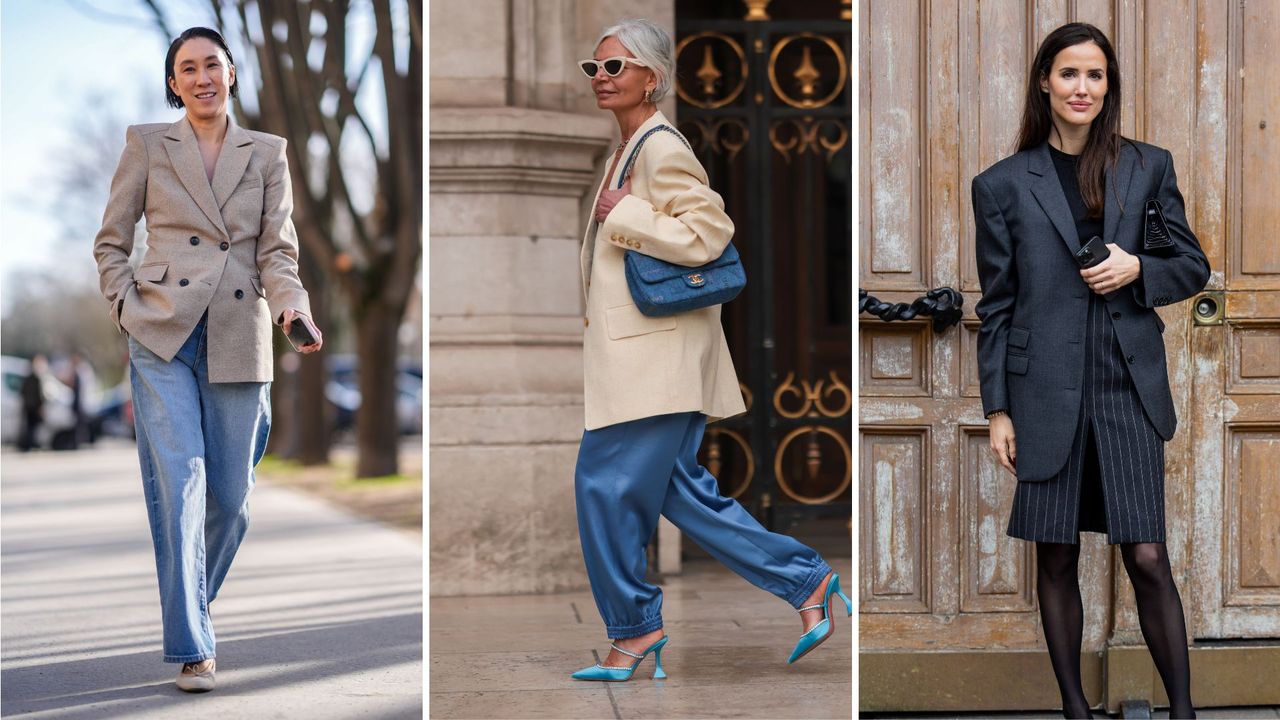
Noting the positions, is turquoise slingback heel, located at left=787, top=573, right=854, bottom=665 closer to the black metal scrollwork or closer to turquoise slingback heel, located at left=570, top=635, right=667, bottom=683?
turquoise slingback heel, located at left=570, top=635, right=667, bottom=683

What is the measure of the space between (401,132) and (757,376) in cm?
592

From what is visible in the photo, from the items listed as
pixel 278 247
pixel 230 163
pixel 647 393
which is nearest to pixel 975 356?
pixel 647 393

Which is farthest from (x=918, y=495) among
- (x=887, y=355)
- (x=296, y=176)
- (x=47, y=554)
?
(x=296, y=176)

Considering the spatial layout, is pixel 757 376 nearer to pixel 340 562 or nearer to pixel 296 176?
pixel 340 562

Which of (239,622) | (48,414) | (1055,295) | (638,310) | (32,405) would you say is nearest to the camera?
(1055,295)

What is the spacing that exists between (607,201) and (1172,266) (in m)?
1.78

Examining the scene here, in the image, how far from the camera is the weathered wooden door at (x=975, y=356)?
556cm

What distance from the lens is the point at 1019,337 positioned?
4.73 metres

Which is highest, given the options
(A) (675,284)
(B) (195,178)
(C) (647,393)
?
(B) (195,178)

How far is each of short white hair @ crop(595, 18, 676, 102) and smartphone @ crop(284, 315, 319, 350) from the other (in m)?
1.31

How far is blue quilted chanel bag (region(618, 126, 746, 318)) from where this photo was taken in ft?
17.2

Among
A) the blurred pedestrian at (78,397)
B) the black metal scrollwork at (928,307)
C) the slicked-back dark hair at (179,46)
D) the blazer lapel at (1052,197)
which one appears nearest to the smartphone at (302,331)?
the slicked-back dark hair at (179,46)

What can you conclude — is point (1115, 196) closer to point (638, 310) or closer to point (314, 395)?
point (638, 310)

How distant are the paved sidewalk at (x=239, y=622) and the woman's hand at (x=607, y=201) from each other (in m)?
1.67
